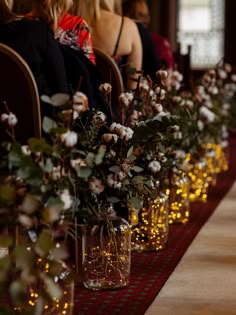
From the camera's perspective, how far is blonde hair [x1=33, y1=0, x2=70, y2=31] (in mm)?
3877

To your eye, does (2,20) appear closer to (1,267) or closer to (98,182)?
(98,182)

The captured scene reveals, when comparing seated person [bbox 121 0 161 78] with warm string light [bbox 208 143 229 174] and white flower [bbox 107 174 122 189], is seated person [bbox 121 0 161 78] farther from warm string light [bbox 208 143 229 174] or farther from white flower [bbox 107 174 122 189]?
white flower [bbox 107 174 122 189]

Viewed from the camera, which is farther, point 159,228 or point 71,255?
point 159,228

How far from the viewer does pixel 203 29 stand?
14.7 meters

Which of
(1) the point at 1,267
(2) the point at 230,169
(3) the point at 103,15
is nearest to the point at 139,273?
(1) the point at 1,267

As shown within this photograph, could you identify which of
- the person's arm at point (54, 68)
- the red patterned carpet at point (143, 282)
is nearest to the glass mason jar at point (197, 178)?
the red patterned carpet at point (143, 282)

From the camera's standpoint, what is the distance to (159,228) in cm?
414

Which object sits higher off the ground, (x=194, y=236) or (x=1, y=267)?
(x=1, y=267)

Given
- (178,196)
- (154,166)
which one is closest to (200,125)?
(178,196)

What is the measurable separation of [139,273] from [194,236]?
33.0 inches

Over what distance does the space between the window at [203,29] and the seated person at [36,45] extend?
1105 centimetres

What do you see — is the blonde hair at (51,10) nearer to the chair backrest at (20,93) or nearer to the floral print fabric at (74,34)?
the floral print fabric at (74,34)

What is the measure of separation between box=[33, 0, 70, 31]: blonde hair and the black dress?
0.81 ft

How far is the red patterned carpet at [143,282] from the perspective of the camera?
325cm
